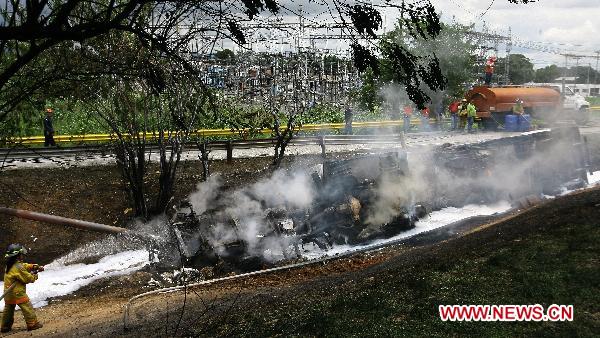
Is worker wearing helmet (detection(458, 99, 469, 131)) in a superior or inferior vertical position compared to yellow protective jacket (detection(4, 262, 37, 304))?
superior

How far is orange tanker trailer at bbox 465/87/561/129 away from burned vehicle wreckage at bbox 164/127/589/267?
1047 cm

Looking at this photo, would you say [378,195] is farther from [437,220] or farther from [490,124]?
[490,124]

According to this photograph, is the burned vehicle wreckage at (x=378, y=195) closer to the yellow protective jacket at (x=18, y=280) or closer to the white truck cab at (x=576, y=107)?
the yellow protective jacket at (x=18, y=280)

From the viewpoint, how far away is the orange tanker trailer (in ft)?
100

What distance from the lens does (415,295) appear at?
699cm

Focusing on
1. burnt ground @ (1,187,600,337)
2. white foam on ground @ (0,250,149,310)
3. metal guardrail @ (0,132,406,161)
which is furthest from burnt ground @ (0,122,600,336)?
metal guardrail @ (0,132,406,161)

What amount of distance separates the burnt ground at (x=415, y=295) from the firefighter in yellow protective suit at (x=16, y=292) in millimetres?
319

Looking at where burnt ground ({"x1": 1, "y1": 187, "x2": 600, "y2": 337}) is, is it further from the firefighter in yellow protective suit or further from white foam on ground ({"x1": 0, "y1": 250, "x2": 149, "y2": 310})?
white foam on ground ({"x1": 0, "y1": 250, "x2": 149, "y2": 310})

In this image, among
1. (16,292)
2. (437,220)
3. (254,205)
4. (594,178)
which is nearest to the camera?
(16,292)

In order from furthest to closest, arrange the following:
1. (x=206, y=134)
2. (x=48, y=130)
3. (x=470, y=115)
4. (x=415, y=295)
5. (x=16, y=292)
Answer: (x=470, y=115), (x=206, y=134), (x=48, y=130), (x=16, y=292), (x=415, y=295)

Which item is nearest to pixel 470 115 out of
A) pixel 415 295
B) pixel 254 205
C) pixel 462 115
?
pixel 462 115

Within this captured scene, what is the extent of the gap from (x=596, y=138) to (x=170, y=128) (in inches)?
882

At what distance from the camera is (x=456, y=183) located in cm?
1728

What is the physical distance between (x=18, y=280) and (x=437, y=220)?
36.8 ft
